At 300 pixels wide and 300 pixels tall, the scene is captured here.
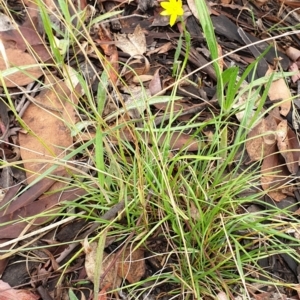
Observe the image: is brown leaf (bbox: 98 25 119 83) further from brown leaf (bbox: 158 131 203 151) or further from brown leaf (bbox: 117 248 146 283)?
brown leaf (bbox: 117 248 146 283)

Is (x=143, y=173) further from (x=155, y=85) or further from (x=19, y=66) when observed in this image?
(x=19, y=66)

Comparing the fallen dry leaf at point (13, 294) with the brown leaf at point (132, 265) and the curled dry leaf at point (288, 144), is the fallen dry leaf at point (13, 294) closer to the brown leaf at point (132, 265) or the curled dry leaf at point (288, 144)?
the brown leaf at point (132, 265)

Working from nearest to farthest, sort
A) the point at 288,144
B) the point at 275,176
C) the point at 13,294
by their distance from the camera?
the point at 13,294
the point at 275,176
the point at 288,144

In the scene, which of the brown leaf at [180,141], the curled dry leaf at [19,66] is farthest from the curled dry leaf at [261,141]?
the curled dry leaf at [19,66]

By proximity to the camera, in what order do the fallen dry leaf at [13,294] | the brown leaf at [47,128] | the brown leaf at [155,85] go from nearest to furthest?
the fallen dry leaf at [13,294]
the brown leaf at [47,128]
the brown leaf at [155,85]

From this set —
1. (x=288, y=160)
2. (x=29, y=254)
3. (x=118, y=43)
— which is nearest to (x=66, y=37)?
(x=118, y=43)

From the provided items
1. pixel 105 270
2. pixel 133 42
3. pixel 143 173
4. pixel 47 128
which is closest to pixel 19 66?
pixel 47 128
